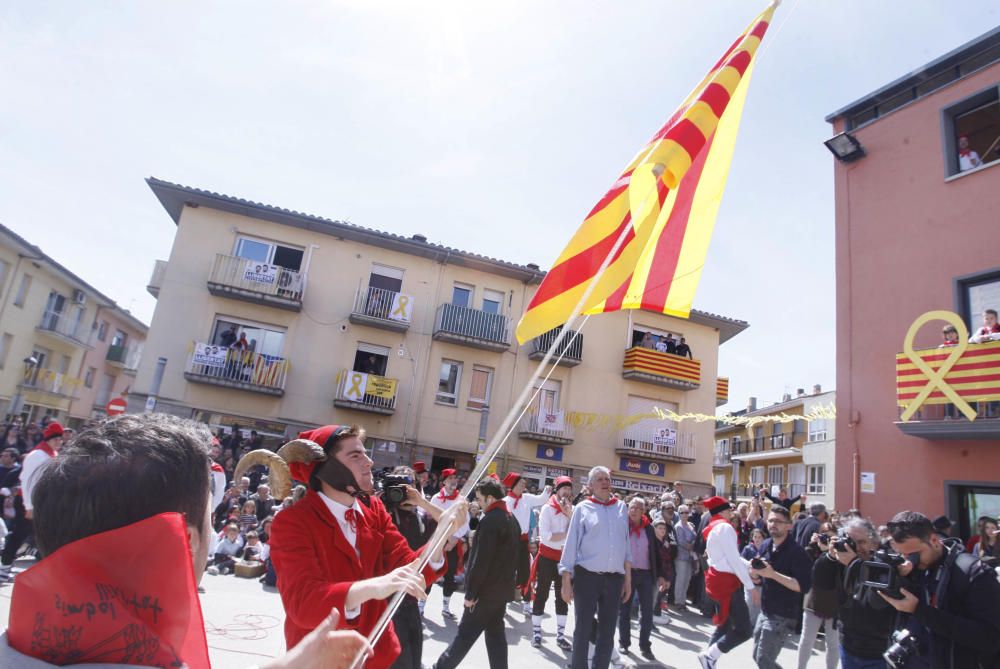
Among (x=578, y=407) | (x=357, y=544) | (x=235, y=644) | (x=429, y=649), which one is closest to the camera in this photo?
(x=357, y=544)

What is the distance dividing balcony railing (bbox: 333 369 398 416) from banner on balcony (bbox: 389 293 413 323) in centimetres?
211

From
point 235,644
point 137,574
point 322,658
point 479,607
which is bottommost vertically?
point 235,644

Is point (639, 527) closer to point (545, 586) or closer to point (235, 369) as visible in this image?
point (545, 586)

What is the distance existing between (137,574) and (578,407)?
20.8 m

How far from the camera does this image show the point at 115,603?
0.99 m

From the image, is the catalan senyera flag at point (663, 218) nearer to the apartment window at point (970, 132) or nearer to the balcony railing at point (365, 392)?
the apartment window at point (970, 132)

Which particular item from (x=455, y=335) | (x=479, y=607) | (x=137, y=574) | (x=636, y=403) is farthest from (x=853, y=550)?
(x=636, y=403)

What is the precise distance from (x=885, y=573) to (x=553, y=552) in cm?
462

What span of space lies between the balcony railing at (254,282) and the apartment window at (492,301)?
6.26m

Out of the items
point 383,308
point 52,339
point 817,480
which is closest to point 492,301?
point 383,308

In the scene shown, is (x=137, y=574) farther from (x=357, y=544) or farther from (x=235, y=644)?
(x=235, y=644)

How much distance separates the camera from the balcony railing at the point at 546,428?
20422 mm

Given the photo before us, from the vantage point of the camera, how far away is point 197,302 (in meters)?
18.9

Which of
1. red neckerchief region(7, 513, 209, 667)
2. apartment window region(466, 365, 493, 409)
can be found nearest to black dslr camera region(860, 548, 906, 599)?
red neckerchief region(7, 513, 209, 667)
